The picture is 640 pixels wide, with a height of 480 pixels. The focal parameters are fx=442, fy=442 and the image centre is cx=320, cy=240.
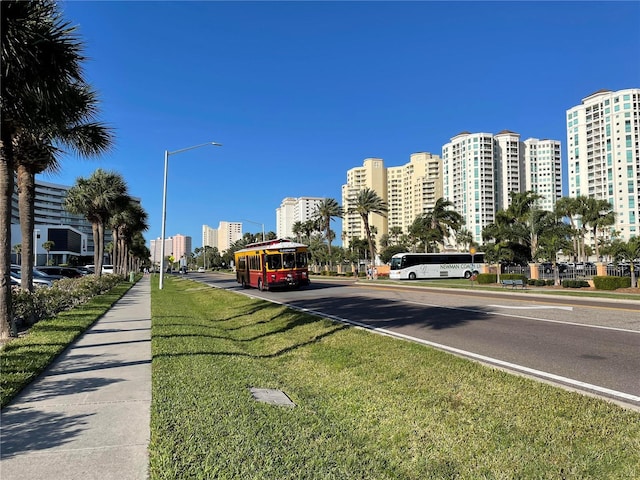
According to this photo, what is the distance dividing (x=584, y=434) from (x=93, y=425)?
501 centimetres

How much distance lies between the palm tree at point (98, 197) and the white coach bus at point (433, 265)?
93.0 feet

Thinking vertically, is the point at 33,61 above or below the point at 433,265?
above

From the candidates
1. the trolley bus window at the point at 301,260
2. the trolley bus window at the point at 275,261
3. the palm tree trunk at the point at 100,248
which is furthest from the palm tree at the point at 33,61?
the palm tree trunk at the point at 100,248

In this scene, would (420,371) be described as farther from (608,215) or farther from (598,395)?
(608,215)

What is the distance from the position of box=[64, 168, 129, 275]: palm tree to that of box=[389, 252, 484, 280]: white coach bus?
28.3m

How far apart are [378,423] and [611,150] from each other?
5337 inches

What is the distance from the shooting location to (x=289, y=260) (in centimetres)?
2856

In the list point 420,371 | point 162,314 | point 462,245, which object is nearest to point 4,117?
point 162,314

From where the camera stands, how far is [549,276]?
3809 centimetres

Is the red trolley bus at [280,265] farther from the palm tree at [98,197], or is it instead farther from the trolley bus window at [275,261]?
the palm tree at [98,197]

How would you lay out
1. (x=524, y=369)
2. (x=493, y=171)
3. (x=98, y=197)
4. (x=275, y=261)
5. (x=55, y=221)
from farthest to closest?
1. (x=55, y=221)
2. (x=493, y=171)
3. (x=98, y=197)
4. (x=275, y=261)
5. (x=524, y=369)

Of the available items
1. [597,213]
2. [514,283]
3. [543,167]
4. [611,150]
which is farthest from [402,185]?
[514,283]

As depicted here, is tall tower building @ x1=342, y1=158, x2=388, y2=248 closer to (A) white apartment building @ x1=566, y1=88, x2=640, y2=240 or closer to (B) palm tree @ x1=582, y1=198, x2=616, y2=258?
(A) white apartment building @ x1=566, y1=88, x2=640, y2=240

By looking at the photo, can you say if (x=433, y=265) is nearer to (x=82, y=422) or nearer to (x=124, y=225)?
(x=124, y=225)
